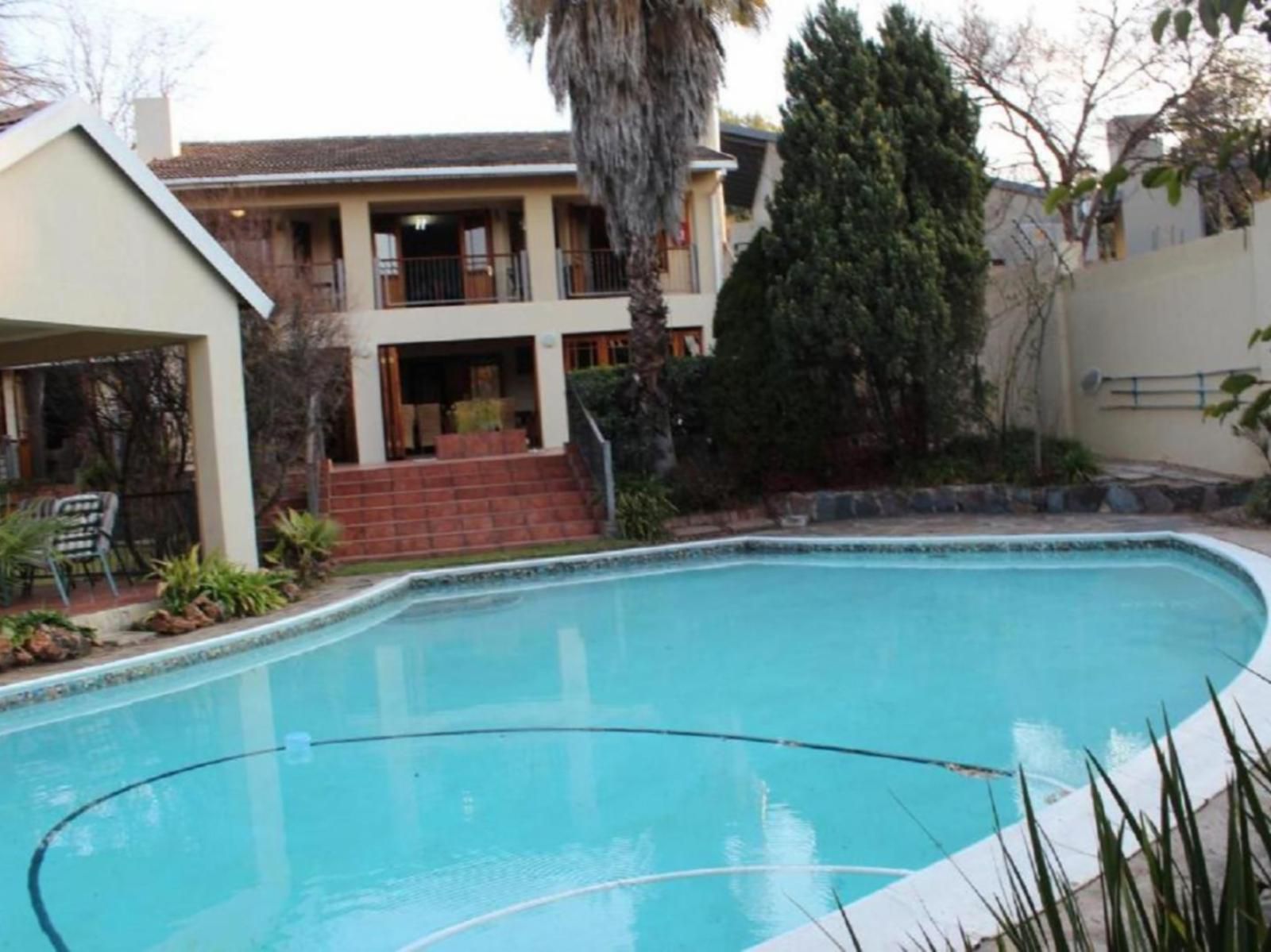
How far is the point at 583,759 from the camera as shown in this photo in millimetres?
7641

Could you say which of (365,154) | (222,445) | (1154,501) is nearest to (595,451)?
(222,445)

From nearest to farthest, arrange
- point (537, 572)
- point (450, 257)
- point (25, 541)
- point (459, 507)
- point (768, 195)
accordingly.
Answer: point (25, 541)
point (537, 572)
point (459, 507)
point (450, 257)
point (768, 195)

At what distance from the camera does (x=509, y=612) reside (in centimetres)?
1320

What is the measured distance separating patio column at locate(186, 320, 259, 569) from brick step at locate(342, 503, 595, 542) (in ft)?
11.9

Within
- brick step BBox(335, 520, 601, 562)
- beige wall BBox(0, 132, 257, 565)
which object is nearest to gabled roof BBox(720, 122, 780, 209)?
brick step BBox(335, 520, 601, 562)

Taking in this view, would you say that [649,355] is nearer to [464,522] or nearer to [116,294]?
[464,522]

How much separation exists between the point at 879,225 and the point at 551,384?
8586mm

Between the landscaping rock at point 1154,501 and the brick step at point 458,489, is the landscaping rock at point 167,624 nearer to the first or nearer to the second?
the brick step at point 458,489

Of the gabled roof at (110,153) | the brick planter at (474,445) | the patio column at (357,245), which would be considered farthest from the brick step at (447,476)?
the patio column at (357,245)

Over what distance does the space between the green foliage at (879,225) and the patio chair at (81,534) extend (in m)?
8.87

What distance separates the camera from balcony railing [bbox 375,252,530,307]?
23812mm

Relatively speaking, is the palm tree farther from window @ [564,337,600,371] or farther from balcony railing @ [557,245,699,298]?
balcony railing @ [557,245,699,298]

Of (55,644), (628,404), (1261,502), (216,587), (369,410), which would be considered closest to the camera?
(55,644)

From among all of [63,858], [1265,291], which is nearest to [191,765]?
[63,858]
